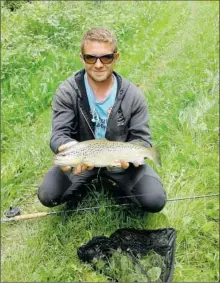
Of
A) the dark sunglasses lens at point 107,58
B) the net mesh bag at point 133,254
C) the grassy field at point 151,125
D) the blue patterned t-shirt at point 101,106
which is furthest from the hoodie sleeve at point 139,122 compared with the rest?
the net mesh bag at point 133,254

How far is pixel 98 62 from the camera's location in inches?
123

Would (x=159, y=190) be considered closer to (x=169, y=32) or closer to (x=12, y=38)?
(x=12, y=38)

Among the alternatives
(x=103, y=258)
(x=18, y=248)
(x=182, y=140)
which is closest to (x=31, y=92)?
(x=182, y=140)

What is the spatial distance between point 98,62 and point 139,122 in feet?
2.17

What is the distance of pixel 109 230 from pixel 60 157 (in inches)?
36.5

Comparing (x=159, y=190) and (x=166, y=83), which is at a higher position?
(x=166, y=83)

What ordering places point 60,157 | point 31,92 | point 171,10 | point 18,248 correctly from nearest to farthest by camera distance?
point 60,157 < point 18,248 < point 31,92 < point 171,10

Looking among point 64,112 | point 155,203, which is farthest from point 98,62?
point 155,203

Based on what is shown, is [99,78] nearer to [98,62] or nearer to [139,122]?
[98,62]

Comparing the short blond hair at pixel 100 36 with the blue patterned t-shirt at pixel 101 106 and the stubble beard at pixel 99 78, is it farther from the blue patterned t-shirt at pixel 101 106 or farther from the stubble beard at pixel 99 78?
the blue patterned t-shirt at pixel 101 106

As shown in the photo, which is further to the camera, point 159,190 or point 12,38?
point 12,38

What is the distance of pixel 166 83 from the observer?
6.28m

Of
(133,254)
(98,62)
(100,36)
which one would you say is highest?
(100,36)

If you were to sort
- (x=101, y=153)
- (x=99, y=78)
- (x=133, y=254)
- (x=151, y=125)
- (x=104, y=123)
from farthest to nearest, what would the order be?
(x=151, y=125), (x=104, y=123), (x=99, y=78), (x=133, y=254), (x=101, y=153)
